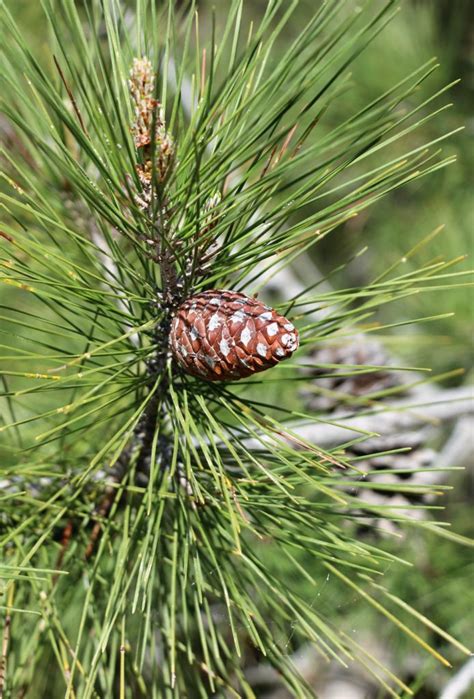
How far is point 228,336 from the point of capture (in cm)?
44

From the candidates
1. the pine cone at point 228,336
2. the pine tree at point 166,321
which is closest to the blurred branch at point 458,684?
the pine tree at point 166,321

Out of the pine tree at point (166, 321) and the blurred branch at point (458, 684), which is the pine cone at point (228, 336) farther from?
the blurred branch at point (458, 684)

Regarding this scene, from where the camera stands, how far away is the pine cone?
0.43 meters

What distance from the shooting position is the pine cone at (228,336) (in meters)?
0.43

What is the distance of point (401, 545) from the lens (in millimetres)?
913

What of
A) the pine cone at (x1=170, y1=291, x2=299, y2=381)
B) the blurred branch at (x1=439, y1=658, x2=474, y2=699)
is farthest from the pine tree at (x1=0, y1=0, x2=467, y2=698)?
the blurred branch at (x1=439, y1=658, x2=474, y2=699)

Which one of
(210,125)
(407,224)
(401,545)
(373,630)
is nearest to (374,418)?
(401,545)

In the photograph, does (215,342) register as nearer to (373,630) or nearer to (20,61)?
(20,61)

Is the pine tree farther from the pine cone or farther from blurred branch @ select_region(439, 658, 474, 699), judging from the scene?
blurred branch @ select_region(439, 658, 474, 699)

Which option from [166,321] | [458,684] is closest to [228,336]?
[166,321]

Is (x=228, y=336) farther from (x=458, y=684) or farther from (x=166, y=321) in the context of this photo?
(x=458, y=684)

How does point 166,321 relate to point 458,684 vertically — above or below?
above

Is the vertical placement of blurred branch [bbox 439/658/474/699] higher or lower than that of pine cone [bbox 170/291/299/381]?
lower

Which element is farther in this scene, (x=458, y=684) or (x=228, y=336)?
(x=458, y=684)
